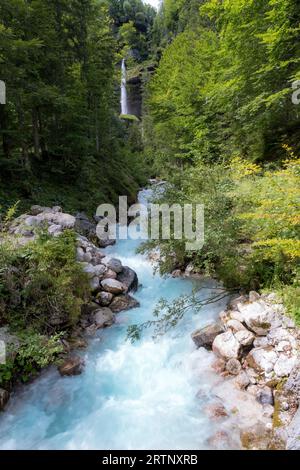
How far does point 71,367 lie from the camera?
5.32 meters

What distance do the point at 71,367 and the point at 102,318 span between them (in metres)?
1.46

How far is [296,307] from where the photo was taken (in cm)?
476

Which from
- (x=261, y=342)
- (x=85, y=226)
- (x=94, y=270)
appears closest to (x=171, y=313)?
(x=261, y=342)

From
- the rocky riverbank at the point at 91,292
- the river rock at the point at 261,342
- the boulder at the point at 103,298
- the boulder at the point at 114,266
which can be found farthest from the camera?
the boulder at the point at 114,266

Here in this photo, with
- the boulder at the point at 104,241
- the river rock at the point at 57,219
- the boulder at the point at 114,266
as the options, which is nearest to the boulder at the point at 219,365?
the boulder at the point at 114,266

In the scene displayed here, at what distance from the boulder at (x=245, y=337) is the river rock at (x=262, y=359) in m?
0.17

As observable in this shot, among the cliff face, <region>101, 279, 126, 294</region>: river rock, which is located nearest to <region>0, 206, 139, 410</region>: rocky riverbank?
<region>101, 279, 126, 294</region>: river rock

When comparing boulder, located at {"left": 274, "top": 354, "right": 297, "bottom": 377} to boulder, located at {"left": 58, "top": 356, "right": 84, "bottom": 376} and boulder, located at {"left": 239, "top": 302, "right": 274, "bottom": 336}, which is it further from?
boulder, located at {"left": 58, "top": 356, "right": 84, "bottom": 376}

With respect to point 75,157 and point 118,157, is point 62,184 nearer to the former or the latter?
point 75,157

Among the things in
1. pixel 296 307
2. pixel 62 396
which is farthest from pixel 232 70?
pixel 62 396

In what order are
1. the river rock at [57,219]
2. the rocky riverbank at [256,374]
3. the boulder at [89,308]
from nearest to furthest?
1. the rocky riverbank at [256,374]
2. the boulder at [89,308]
3. the river rock at [57,219]

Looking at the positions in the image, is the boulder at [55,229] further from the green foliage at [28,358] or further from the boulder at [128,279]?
the green foliage at [28,358]

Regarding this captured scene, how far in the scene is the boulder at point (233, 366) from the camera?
484cm

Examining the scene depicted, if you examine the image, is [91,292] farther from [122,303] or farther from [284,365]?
[284,365]
